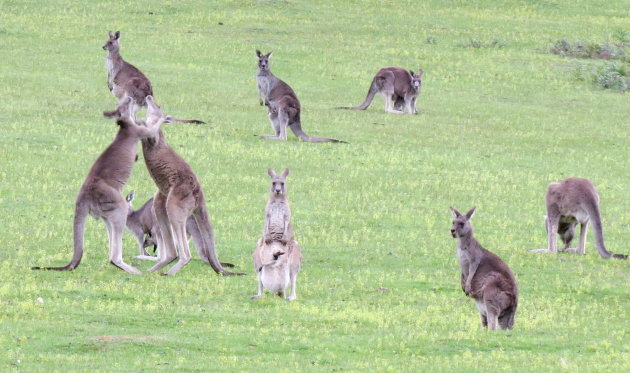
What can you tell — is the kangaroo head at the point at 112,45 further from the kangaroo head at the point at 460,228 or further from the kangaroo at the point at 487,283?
the kangaroo at the point at 487,283

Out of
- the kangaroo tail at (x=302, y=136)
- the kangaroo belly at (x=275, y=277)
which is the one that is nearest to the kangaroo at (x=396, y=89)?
the kangaroo tail at (x=302, y=136)

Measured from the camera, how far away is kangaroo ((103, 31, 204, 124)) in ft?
84.5

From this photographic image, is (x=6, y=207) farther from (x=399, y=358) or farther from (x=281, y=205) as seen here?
(x=399, y=358)

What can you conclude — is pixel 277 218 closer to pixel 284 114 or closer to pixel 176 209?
pixel 176 209

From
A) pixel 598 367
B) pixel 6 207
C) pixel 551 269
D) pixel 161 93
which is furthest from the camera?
pixel 161 93

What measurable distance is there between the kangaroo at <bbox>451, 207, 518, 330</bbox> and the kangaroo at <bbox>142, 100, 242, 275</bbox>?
297cm

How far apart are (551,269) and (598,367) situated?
542cm

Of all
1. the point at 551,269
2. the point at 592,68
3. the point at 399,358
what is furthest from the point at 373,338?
the point at 592,68

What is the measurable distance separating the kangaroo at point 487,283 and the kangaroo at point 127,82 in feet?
44.0

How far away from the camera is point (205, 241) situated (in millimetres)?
14312

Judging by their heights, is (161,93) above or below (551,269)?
above

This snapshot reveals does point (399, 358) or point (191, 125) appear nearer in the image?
point (399, 358)

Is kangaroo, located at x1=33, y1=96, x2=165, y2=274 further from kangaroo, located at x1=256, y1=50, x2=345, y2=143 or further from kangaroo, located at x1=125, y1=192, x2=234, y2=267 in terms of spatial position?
kangaroo, located at x1=256, y1=50, x2=345, y2=143

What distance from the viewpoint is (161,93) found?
2972 centimetres
